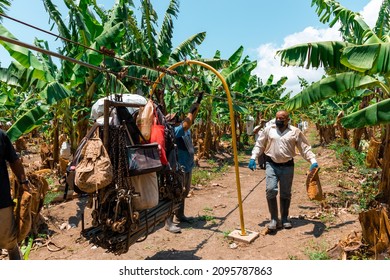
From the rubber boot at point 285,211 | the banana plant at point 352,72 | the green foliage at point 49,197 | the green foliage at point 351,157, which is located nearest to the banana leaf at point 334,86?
the banana plant at point 352,72

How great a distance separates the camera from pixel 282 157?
5.07 m

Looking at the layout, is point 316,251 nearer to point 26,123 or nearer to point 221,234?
point 221,234

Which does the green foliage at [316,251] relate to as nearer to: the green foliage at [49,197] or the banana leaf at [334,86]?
the banana leaf at [334,86]

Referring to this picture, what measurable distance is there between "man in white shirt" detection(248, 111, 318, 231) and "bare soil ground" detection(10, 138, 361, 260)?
512 mm

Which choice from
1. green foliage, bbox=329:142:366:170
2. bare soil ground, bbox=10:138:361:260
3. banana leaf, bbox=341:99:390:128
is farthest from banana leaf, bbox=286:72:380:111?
green foliage, bbox=329:142:366:170

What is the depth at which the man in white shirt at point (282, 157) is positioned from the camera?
507 cm

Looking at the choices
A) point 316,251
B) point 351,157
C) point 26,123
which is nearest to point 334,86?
point 316,251

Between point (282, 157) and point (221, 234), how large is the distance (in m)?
1.68

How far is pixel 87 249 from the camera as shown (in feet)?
15.9

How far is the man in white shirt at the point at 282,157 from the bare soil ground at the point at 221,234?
20.1 inches

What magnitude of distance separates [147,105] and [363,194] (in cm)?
562

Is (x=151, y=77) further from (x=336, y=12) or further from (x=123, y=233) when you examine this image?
(x=123, y=233)

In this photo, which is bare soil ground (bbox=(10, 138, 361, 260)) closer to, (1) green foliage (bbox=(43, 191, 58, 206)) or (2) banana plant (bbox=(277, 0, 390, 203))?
(1) green foliage (bbox=(43, 191, 58, 206))

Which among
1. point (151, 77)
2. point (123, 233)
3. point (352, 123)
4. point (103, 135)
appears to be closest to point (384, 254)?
point (352, 123)
